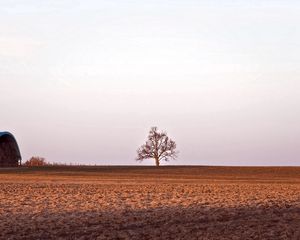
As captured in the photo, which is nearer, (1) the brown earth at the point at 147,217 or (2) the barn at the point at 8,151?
(1) the brown earth at the point at 147,217

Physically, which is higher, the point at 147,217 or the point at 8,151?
the point at 8,151

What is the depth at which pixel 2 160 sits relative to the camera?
283ft

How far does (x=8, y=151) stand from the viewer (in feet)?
285

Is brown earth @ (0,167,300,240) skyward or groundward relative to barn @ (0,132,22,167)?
groundward

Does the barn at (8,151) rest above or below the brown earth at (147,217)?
above

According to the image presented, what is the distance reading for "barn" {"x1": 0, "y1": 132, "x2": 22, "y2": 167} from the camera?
281ft

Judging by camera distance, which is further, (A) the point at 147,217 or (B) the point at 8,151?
(B) the point at 8,151

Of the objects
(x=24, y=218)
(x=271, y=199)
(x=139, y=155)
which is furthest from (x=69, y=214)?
(x=139, y=155)

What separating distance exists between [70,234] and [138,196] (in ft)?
42.1

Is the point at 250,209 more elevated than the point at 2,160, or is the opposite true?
the point at 2,160

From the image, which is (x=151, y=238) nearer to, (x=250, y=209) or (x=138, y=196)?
(x=250, y=209)

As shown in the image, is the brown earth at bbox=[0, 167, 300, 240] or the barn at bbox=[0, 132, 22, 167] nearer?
the brown earth at bbox=[0, 167, 300, 240]

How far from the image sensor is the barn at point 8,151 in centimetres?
8575

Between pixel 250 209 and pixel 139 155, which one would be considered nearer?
pixel 250 209
